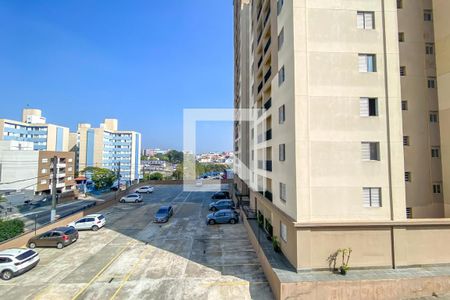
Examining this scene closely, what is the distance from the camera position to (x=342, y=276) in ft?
39.8

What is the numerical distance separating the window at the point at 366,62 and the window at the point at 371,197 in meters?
6.47

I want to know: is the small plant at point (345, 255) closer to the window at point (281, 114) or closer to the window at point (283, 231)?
the window at point (283, 231)

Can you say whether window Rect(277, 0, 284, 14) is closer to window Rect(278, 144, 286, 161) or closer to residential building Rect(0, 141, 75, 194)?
window Rect(278, 144, 286, 161)

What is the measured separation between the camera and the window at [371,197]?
13164 mm

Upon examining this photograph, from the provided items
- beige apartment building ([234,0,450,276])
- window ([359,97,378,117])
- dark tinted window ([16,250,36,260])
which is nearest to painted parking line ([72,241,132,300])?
dark tinted window ([16,250,36,260])

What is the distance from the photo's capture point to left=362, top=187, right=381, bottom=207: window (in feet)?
43.2

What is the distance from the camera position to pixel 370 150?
13.4m

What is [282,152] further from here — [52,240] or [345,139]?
[52,240]

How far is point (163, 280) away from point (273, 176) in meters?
9.64

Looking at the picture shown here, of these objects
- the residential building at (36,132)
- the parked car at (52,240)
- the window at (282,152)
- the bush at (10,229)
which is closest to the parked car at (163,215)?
the parked car at (52,240)

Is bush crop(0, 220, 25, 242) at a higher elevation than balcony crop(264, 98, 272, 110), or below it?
below

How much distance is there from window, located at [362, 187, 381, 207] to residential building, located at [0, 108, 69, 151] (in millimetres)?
97017

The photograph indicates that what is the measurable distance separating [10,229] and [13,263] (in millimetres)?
7681

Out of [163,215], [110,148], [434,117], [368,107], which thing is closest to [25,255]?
[163,215]
